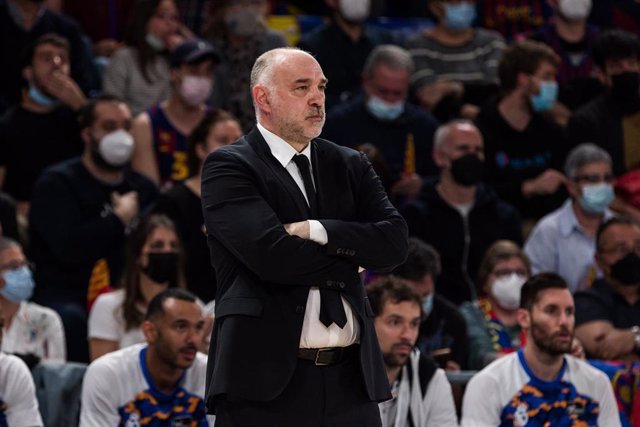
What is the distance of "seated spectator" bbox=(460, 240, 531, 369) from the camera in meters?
6.60

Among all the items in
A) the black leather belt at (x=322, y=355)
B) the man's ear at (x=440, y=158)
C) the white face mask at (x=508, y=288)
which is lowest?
the black leather belt at (x=322, y=355)

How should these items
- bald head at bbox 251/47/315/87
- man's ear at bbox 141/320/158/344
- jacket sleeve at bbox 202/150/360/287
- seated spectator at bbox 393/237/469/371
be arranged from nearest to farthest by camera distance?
jacket sleeve at bbox 202/150/360/287, bald head at bbox 251/47/315/87, man's ear at bbox 141/320/158/344, seated spectator at bbox 393/237/469/371

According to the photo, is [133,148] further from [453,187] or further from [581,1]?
[581,1]

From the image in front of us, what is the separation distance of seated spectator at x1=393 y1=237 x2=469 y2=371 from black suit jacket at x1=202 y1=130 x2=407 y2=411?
2.74 meters

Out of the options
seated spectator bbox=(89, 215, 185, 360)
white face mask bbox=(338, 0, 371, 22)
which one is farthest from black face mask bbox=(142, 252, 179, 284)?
white face mask bbox=(338, 0, 371, 22)

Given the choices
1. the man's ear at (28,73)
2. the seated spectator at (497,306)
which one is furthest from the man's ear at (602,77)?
the man's ear at (28,73)

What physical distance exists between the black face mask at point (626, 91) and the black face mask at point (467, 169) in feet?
4.37

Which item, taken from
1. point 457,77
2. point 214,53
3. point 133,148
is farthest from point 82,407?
point 457,77

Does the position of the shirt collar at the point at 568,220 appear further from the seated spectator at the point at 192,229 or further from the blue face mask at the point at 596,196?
the seated spectator at the point at 192,229

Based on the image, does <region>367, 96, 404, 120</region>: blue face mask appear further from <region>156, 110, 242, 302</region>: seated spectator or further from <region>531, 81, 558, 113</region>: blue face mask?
<region>156, 110, 242, 302</region>: seated spectator

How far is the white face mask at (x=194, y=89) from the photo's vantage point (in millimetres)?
7562

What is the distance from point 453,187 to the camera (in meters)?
7.49

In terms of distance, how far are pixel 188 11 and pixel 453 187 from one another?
2.71m

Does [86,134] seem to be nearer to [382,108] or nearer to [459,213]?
[382,108]
